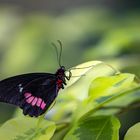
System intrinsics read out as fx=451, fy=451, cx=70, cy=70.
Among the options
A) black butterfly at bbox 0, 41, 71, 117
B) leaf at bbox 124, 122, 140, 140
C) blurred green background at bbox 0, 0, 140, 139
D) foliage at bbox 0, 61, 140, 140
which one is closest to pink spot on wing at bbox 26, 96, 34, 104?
black butterfly at bbox 0, 41, 71, 117

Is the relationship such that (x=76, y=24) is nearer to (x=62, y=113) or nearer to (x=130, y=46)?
(x=130, y=46)

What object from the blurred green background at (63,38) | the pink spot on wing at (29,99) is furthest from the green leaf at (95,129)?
the blurred green background at (63,38)

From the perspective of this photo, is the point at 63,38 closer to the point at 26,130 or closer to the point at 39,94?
the point at 39,94

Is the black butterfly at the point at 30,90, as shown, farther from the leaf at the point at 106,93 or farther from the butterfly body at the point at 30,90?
the leaf at the point at 106,93

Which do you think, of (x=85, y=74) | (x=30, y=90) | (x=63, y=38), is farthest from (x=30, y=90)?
(x=63, y=38)

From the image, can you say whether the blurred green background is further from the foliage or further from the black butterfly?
the foliage

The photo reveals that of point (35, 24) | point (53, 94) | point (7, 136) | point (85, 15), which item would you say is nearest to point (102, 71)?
point (53, 94)

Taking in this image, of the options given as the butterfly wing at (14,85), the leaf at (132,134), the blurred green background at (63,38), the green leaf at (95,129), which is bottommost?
the blurred green background at (63,38)
